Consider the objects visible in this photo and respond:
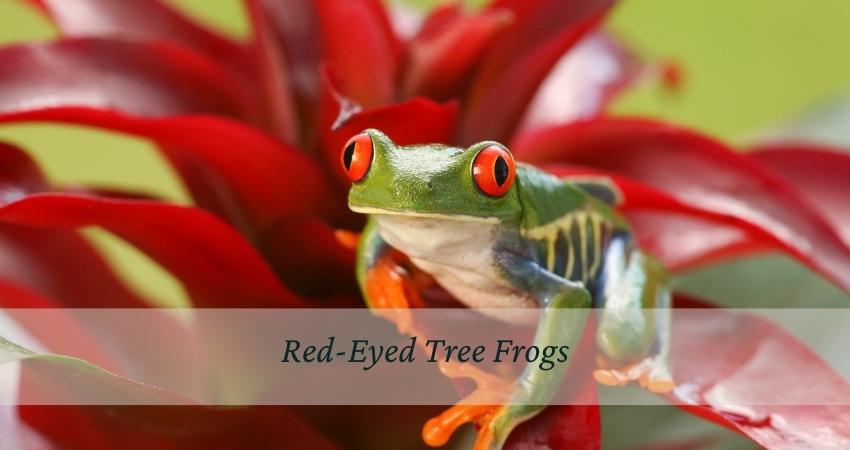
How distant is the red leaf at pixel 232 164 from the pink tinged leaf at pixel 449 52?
10cm

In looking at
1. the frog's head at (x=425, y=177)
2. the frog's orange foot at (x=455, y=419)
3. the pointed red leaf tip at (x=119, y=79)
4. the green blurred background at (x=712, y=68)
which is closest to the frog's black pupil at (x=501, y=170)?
the frog's head at (x=425, y=177)

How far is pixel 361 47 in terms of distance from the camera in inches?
20.8

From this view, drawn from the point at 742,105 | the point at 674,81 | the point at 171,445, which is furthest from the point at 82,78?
the point at 742,105

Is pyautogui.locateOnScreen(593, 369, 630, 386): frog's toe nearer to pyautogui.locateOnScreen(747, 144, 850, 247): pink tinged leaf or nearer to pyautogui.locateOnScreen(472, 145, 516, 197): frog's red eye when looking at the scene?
pyautogui.locateOnScreen(472, 145, 516, 197): frog's red eye

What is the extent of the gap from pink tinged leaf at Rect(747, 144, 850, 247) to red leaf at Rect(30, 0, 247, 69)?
391 millimetres

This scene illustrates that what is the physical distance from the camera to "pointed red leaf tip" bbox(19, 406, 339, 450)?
0.43m

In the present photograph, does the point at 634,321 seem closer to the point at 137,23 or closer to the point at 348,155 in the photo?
the point at 348,155

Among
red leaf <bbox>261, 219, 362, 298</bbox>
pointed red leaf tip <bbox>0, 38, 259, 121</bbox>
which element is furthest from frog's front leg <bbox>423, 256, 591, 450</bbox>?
pointed red leaf tip <bbox>0, 38, 259, 121</bbox>

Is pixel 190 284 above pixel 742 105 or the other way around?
above

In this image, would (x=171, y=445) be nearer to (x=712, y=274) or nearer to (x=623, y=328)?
(x=623, y=328)

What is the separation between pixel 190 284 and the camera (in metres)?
0.52

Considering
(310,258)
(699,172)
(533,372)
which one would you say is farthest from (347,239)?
(699,172)

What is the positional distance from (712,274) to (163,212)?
0.48 m

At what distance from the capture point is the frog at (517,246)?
41 cm
